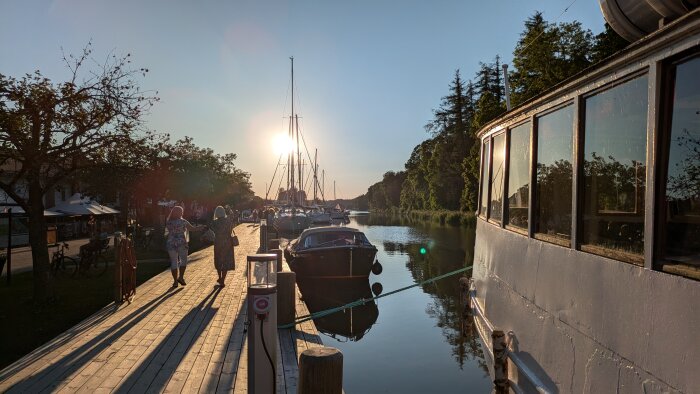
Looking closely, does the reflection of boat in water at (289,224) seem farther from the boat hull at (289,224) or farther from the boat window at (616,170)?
the boat window at (616,170)

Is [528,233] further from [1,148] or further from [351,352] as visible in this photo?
[1,148]

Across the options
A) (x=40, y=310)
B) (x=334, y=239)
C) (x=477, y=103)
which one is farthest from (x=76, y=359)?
(x=477, y=103)

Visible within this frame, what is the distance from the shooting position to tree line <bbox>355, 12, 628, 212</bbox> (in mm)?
34250

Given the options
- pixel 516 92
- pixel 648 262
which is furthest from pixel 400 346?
pixel 516 92

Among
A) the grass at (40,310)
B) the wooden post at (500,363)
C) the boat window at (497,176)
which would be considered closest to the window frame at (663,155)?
the wooden post at (500,363)

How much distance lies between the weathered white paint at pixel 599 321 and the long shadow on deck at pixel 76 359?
4.74 meters

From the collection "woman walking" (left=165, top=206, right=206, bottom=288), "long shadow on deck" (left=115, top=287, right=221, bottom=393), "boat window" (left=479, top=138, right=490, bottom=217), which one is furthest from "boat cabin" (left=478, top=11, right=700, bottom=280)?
"woman walking" (left=165, top=206, right=206, bottom=288)

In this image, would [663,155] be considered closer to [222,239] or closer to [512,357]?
[512,357]

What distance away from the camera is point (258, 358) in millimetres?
4648

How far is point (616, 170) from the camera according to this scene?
3309 millimetres

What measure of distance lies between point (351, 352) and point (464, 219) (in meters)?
43.3

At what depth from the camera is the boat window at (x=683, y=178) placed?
2.54m

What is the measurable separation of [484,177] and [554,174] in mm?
3487

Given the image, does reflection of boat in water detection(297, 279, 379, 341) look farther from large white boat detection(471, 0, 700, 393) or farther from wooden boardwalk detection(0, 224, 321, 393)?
large white boat detection(471, 0, 700, 393)
